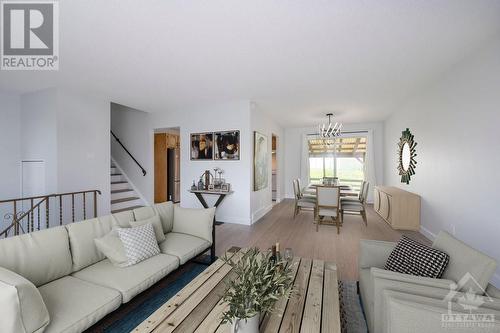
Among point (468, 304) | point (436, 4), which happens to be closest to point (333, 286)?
point (468, 304)

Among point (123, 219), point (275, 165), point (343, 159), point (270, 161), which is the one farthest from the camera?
point (275, 165)

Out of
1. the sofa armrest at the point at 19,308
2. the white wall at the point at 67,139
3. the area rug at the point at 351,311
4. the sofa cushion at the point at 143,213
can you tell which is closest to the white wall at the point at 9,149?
the white wall at the point at 67,139

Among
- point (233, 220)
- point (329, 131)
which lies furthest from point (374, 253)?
point (329, 131)

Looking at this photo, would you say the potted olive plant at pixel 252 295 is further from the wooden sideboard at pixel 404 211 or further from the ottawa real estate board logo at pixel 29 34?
the wooden sideboard at pixel 404 211

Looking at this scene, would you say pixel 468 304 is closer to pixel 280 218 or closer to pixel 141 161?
pixel 280 218

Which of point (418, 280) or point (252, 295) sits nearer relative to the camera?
point (252, 295)

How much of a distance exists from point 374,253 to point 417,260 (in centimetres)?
40

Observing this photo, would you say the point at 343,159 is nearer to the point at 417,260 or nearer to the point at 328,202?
the point at 328,202

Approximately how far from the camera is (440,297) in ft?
3.67

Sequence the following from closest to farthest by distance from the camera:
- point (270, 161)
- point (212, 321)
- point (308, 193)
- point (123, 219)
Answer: point (212, 321) → point (123, 219) → point (308, 193) → point (270, 161)

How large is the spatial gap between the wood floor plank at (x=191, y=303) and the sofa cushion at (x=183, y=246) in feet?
1.82

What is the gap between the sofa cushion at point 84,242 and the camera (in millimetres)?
1806

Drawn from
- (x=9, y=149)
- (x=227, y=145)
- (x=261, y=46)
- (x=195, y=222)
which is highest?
(x=261, y=46)

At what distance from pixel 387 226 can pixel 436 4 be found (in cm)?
389
